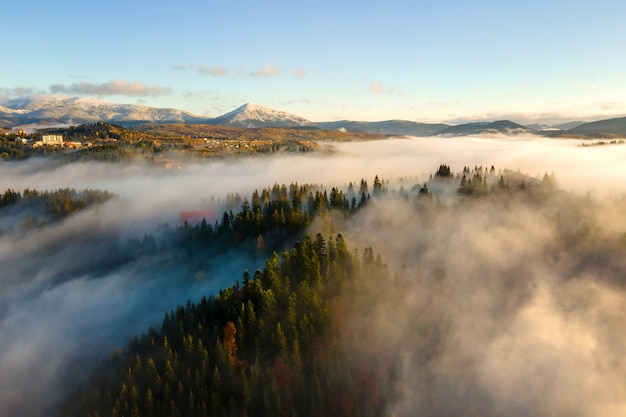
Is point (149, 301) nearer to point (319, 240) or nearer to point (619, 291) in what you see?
point (319, 240)

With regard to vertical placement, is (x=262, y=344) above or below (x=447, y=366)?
above

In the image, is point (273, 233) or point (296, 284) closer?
point (296, 284)

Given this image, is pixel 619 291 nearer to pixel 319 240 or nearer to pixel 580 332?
pixel 580 332

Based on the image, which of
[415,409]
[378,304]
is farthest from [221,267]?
[415,409]

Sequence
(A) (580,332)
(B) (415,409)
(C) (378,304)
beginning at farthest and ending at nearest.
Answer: (A) (580,332)
(C) (378,304)
(B) (415,409)

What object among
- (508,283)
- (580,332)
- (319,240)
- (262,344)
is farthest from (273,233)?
(580,332)

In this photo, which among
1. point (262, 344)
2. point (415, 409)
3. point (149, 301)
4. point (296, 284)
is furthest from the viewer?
point (149, 301)

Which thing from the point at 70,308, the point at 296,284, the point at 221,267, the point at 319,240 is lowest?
the point at 70,308
